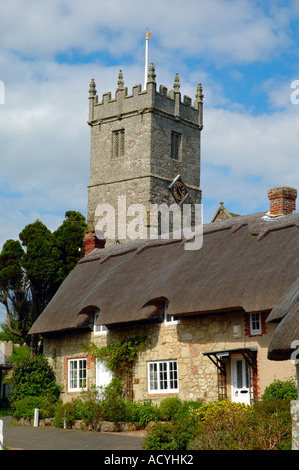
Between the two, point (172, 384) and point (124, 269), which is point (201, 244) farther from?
point (172, 384)

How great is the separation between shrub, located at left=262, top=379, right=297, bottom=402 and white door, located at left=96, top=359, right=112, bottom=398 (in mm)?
6754

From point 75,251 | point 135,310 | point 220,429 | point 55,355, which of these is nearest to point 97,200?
point 75,251

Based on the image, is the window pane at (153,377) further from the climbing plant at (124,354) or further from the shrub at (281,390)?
the shrub at (281,390)

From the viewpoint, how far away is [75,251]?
37.4 meters

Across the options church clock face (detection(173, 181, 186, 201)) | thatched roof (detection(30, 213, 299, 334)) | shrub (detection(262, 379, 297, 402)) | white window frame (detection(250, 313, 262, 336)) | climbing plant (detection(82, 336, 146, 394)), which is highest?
church clock face (detection(173, 181, 186, 201))

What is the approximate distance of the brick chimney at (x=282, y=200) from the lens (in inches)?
914

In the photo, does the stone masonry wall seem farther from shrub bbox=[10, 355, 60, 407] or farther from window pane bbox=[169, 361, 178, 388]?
shrub bbox=[10, 355, 60, 407]

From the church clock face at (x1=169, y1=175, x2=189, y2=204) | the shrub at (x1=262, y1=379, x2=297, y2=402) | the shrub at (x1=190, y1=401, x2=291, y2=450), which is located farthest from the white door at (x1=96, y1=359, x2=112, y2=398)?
the church clock face at (x1=169, y1=175, x2=189, y2=204)

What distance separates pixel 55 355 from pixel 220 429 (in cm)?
1276

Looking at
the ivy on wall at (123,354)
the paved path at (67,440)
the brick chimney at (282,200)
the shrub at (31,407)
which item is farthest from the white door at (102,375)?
the brick chimney at (282,200)

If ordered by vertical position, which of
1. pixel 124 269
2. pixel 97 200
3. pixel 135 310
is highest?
pixel 97 200

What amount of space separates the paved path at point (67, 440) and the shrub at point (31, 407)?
5.93 ft

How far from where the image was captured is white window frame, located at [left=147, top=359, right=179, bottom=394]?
21.1 m

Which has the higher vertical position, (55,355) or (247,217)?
(247,217)
